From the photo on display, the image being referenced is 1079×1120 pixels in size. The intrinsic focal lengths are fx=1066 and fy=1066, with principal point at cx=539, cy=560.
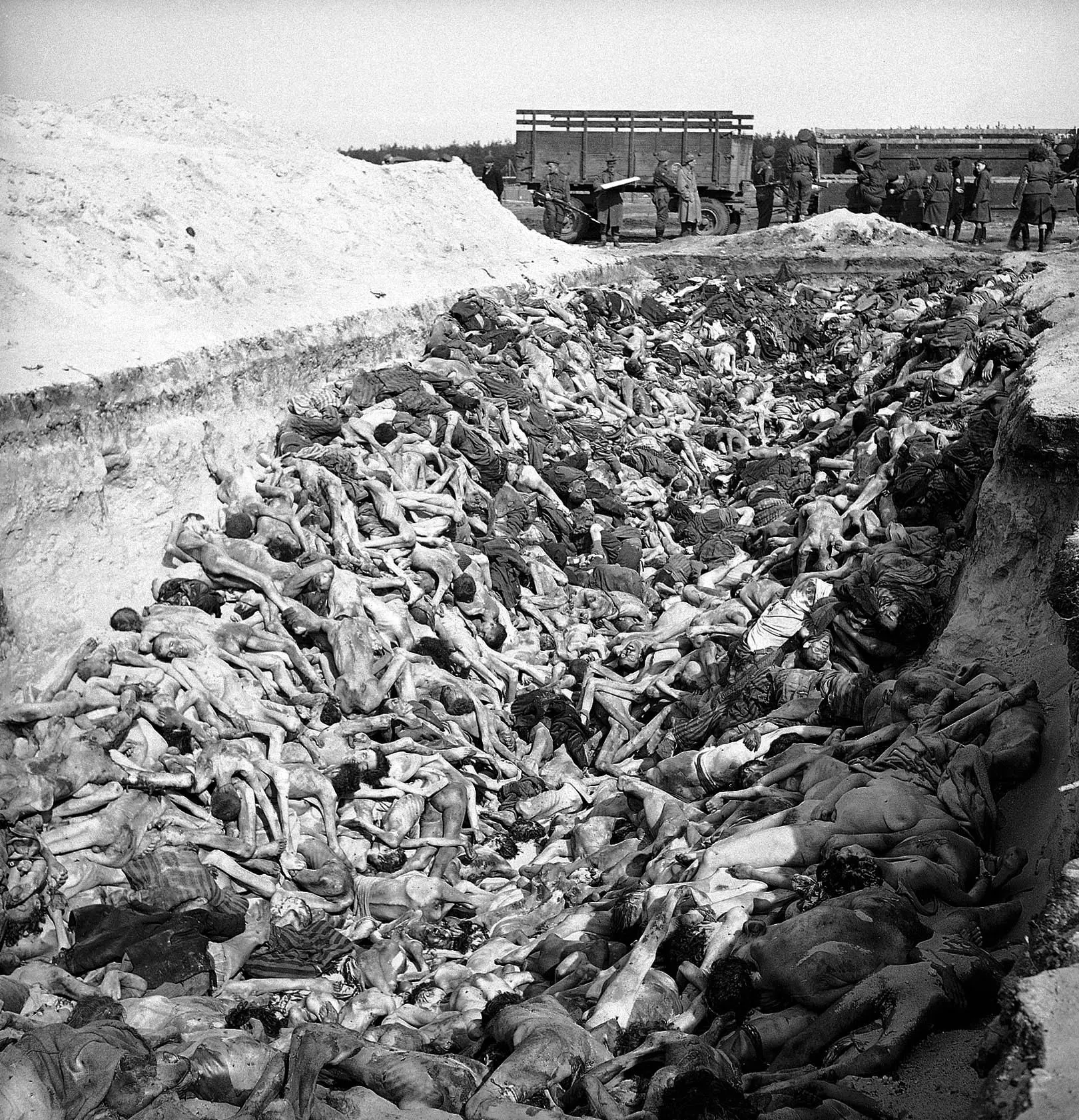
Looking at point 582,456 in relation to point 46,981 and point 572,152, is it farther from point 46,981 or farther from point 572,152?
point 572,152

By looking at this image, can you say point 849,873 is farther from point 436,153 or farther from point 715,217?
point 436,153

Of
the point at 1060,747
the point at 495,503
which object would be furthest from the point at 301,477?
the point at 1060,747

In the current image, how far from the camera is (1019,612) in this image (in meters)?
5.97

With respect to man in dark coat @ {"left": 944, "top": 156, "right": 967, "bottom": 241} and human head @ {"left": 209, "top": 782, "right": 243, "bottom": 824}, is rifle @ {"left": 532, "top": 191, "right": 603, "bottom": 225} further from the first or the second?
human head @ {"left": 209, "top": 782, "right": 243, "bottom": 824}

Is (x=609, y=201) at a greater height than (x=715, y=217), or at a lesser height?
greater

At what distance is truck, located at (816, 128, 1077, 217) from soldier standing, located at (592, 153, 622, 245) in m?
6.10

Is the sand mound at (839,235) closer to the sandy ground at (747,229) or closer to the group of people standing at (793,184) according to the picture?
the sandy ground at (747,229)

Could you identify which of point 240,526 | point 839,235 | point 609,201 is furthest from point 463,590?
point 609,201

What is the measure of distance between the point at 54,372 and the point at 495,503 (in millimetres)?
3744

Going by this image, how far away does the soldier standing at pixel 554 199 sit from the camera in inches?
850

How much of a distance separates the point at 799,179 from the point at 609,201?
4.40 m

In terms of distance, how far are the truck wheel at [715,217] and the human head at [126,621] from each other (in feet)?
61.5

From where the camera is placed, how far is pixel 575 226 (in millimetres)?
22828

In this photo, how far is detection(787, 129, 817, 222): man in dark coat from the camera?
23000 mm
